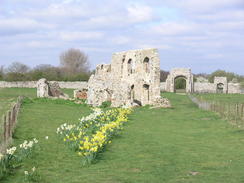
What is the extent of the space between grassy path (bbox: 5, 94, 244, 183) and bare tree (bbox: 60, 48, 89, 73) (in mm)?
79043

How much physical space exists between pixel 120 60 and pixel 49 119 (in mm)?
17684

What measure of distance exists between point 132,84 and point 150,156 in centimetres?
2391

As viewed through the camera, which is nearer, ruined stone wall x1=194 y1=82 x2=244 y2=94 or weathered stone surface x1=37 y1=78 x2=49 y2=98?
weathered stone surface x1=37 y1=78 x2=49 y2=98

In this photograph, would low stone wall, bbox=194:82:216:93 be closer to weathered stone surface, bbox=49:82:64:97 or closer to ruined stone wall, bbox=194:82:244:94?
ruined stone wall, bbox=194:82:244:94

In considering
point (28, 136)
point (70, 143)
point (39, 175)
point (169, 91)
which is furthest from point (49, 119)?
point (169, 91)

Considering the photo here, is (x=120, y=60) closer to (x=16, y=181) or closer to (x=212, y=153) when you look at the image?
(x=212, y=153)

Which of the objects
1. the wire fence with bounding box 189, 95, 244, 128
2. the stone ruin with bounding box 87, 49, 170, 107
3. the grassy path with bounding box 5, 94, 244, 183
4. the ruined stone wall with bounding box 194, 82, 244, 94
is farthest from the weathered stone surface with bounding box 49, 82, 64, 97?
the ruined stone wall with bounding box 194, 82, 244, 94

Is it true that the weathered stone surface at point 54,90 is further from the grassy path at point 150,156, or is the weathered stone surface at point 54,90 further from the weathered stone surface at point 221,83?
the weathered stone surface at point 221,83

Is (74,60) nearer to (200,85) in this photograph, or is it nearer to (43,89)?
(200,85)

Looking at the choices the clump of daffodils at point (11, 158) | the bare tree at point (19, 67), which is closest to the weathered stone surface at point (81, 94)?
the clump of daffodils at point (11, 158)

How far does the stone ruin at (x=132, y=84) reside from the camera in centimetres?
3297

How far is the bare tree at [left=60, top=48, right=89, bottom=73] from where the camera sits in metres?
99.6

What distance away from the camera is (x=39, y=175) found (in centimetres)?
1009

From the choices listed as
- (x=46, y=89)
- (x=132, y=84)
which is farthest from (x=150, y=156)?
(x=46, y=89)
